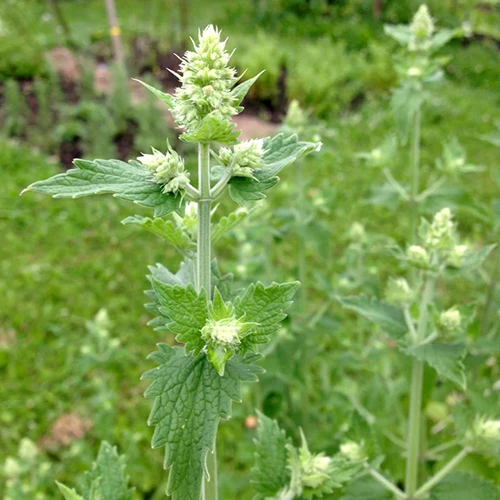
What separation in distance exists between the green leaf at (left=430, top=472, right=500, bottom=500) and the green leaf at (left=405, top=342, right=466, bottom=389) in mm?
305

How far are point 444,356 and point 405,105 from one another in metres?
0.96

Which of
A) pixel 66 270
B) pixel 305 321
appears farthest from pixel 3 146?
pixel 305 321

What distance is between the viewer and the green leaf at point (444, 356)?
1.23 m

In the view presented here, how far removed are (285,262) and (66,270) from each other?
1543 mm

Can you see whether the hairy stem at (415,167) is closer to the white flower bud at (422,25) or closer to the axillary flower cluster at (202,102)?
the white flower bud at (422,25)

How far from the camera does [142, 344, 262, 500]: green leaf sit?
2.95 ft

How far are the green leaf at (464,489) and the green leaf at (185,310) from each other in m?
0.84

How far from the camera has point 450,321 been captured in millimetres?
→ 1295

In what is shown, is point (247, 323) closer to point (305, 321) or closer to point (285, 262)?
point (305, 321)

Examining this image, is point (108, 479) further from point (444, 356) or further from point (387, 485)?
point (444, 356)

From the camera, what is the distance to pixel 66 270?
13.0 feet

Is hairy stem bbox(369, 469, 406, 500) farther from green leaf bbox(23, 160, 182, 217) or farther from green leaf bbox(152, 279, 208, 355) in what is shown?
green leaf bbox(23, 160, 182, 217)

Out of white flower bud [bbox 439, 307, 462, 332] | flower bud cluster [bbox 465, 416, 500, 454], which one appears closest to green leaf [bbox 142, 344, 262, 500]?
white flower bud [bbox 439, 307, 462, 332]

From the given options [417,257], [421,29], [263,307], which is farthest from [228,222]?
[421,29]
